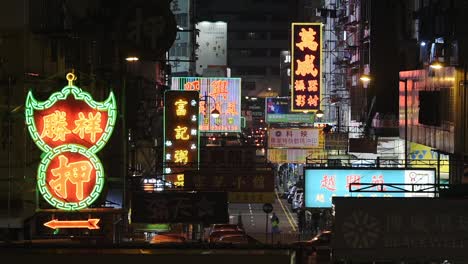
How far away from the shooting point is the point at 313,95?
4897cm

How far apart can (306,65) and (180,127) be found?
36.0 ft

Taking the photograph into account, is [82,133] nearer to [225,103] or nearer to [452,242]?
[452,242]

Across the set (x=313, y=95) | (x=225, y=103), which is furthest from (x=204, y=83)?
(x=313, y=95)

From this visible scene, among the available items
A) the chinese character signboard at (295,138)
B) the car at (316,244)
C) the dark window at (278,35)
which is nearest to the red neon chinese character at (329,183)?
the car at (316,244)

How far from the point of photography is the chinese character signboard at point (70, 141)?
16.9 m

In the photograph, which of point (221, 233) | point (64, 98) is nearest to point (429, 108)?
point (221, 233)

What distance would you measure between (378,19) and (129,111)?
26.8 metres

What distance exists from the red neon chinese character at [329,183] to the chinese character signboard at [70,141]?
11.8m

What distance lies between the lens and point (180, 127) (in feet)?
129

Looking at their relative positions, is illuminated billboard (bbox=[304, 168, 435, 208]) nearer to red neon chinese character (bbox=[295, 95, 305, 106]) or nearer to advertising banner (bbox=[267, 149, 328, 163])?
advertising banner (bbox=[267, 149, 328, 163])

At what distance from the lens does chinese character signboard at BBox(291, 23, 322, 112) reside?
153 ft

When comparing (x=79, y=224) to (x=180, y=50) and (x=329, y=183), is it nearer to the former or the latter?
(x=329, y=183)

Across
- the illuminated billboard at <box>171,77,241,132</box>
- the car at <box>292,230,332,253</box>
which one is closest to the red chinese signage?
the car at <box>292,230,332,253</box>

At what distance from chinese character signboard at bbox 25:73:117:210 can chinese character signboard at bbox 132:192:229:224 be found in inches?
85.7
